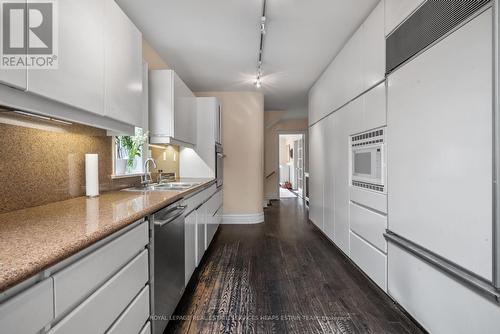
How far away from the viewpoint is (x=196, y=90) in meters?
4.90

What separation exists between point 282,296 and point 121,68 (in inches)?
86.0

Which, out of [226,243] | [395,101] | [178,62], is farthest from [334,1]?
[226,243]

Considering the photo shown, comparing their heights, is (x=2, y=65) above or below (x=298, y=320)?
above

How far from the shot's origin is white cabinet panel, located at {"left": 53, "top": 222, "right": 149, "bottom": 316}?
0.76 m

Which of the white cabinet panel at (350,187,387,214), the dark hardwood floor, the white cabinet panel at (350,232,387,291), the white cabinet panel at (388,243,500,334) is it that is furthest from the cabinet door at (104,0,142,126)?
the white cabinet panel at (350,232,387,291)

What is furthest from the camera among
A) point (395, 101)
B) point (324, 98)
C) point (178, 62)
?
point (324, 98)

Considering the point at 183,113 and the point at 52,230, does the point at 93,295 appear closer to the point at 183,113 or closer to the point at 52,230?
the point at 52,230

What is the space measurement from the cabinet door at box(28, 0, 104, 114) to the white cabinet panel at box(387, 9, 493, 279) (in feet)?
6.42

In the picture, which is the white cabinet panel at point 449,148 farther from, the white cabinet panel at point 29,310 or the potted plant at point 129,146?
the potted plant at point 129,146

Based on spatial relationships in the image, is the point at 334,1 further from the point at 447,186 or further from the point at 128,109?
the point at 128,109

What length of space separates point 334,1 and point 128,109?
1.98 meters

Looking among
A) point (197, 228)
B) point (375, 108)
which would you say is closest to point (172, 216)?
point (197, 228)

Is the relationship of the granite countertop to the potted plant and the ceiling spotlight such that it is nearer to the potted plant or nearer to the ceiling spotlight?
the potted plant

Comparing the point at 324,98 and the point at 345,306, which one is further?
the point at 324,98
